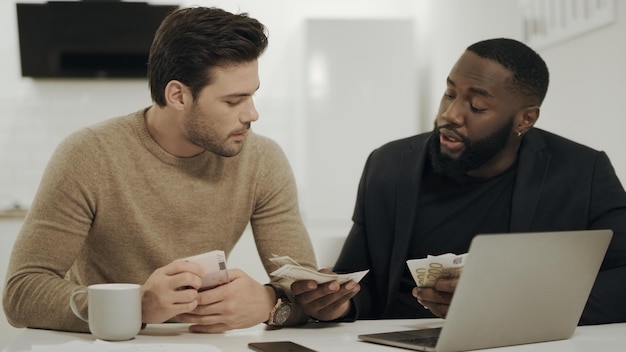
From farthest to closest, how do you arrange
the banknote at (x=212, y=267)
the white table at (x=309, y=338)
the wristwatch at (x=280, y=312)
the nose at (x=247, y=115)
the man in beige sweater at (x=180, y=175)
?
the nose at (x=247, y=115), the man in beige sweater at (x=180, y=175), the wristwatch at (x=280, y=312), the banknote at (x=212, y=267), the white table at (x=309, y=338)

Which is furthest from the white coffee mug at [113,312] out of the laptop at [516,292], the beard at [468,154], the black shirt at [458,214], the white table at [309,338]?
the beard at [468,154]

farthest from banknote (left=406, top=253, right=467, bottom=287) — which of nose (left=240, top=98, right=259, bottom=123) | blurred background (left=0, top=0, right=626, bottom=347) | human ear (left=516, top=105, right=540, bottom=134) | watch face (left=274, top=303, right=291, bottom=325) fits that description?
blurred background (left=0, top=0, right=626, bottom=347)

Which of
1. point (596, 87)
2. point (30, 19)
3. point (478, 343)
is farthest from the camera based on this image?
point (30, 19)

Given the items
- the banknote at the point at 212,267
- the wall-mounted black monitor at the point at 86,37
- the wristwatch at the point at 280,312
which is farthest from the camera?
the wall-mounted black monitor at the point at 86,37

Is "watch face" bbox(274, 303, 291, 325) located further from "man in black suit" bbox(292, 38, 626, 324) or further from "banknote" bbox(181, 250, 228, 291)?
"man in black suit" bbox(292, 38, 626, 324)

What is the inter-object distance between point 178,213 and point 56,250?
0.32 metres

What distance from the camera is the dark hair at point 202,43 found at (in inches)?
70.9

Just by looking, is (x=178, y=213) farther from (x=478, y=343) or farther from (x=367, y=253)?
(x=478, y=343)

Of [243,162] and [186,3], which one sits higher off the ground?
[186,3]

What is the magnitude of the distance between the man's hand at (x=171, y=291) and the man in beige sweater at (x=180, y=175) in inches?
10.2

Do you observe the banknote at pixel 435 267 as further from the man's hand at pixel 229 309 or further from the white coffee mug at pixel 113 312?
the white coffee mug at pixel 113 312

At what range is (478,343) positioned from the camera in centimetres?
126

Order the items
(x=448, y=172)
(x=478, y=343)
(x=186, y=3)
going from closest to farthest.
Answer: (x=478, y=343), (x=448, y=172), (x=186, y=3)

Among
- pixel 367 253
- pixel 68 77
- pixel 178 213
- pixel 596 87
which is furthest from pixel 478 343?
pixel 68 77
